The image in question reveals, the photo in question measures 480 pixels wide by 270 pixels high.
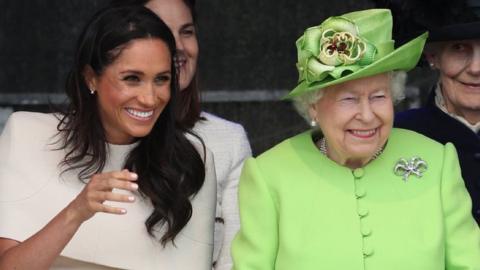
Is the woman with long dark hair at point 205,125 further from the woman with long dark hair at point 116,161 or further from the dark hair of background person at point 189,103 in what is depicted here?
the woman with long dark hair at point 116,161

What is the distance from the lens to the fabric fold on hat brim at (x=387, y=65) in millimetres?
3795

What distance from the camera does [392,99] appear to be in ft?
12.9

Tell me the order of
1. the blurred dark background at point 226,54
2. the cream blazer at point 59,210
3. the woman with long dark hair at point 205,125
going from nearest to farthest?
the cream blazer at point 59,210 → the woman with long dark hair at point 205,125 → the blurred dark background at point 226,54

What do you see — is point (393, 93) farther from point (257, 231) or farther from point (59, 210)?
point (59, 210)

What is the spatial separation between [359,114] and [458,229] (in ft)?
1.45

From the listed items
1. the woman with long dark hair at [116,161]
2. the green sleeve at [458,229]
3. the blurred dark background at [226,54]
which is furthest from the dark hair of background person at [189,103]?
the blurred dark background at [226,54]

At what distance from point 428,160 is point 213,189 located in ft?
2.72

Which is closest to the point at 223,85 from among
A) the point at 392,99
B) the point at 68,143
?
the point at 68,143

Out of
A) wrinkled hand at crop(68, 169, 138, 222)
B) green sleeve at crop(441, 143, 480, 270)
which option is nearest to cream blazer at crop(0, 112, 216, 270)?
wrinkled hand at crop(68, 169, 138, 222)

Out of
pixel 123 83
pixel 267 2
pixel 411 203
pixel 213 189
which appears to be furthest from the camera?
pixel 267 2

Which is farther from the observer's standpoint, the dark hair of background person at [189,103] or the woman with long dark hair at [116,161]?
the dark hair of background person at [189,103]

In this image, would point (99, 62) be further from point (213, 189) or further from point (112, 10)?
point (213, 189)

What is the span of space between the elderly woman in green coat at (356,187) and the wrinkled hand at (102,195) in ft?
1.29

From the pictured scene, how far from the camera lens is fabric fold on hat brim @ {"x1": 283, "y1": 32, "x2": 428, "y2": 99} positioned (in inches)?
149
